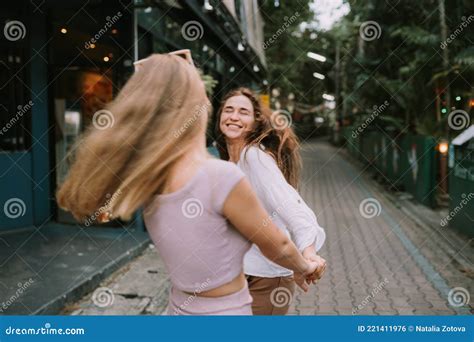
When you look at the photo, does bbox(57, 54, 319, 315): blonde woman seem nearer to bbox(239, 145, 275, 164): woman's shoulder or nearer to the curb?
bbox(239, 145, 275, 164): woman's shoulder

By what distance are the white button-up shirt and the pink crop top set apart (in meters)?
0.61

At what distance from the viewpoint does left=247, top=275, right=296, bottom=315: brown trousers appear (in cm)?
252

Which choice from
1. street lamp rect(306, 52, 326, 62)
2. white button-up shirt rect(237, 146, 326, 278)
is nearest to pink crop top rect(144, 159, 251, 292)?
white button-up shirt rect(237, 146, 326, 278)

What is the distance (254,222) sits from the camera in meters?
1.54

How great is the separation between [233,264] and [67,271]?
4.56 meters

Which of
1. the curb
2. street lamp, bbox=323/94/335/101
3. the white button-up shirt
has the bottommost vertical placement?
the curb

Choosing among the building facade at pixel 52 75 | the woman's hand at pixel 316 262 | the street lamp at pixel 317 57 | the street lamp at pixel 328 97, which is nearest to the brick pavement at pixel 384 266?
the woman's hand at pixel 316 262

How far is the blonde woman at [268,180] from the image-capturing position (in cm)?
226

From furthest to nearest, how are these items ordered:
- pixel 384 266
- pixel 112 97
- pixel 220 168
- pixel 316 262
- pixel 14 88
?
pixel 112 97, pixel 14 88, pixel 384 266, pixel 316 262, pixel 220 168

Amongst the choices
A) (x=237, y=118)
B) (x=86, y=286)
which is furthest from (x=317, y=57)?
(x=237, y=118)

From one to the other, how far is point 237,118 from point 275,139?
21cm

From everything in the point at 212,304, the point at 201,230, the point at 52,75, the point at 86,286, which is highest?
the point at 201,230

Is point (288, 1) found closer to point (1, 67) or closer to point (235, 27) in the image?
point (235, 27)

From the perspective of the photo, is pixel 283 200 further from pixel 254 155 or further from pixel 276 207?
pixel 254 155
